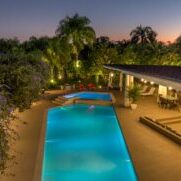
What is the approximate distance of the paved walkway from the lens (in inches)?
Result: 416

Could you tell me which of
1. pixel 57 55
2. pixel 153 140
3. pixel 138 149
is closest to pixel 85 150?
pixel 138 149

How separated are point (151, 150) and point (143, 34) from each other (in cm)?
4130

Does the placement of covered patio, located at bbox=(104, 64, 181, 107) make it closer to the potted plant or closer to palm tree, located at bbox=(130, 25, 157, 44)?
the potted plant

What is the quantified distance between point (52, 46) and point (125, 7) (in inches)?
397

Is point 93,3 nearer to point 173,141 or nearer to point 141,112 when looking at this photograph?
point 141,112

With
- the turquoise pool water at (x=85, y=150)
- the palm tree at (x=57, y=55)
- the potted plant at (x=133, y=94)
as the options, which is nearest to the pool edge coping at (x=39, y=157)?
the turquoise pool water at (x=85, y=150)

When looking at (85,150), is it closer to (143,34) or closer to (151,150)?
(151,150)

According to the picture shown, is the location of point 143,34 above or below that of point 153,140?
above

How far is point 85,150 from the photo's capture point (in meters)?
13.9

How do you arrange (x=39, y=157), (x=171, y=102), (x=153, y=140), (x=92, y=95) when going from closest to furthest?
(x=39, y=157) → (x=153, y=140) → (x=171, y=102) → (x=92, y=95)

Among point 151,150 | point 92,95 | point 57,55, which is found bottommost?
point 151,150

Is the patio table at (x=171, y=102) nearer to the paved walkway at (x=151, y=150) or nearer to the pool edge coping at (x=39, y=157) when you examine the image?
the paved walkway at (x=151, y=150)

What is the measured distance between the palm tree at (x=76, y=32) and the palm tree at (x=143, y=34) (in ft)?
56.4

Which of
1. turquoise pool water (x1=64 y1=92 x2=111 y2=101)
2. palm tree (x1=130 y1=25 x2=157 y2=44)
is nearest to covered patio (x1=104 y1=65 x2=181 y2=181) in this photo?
turquoise pool water (x1=64 y1=92 x2=111 y2=101)
